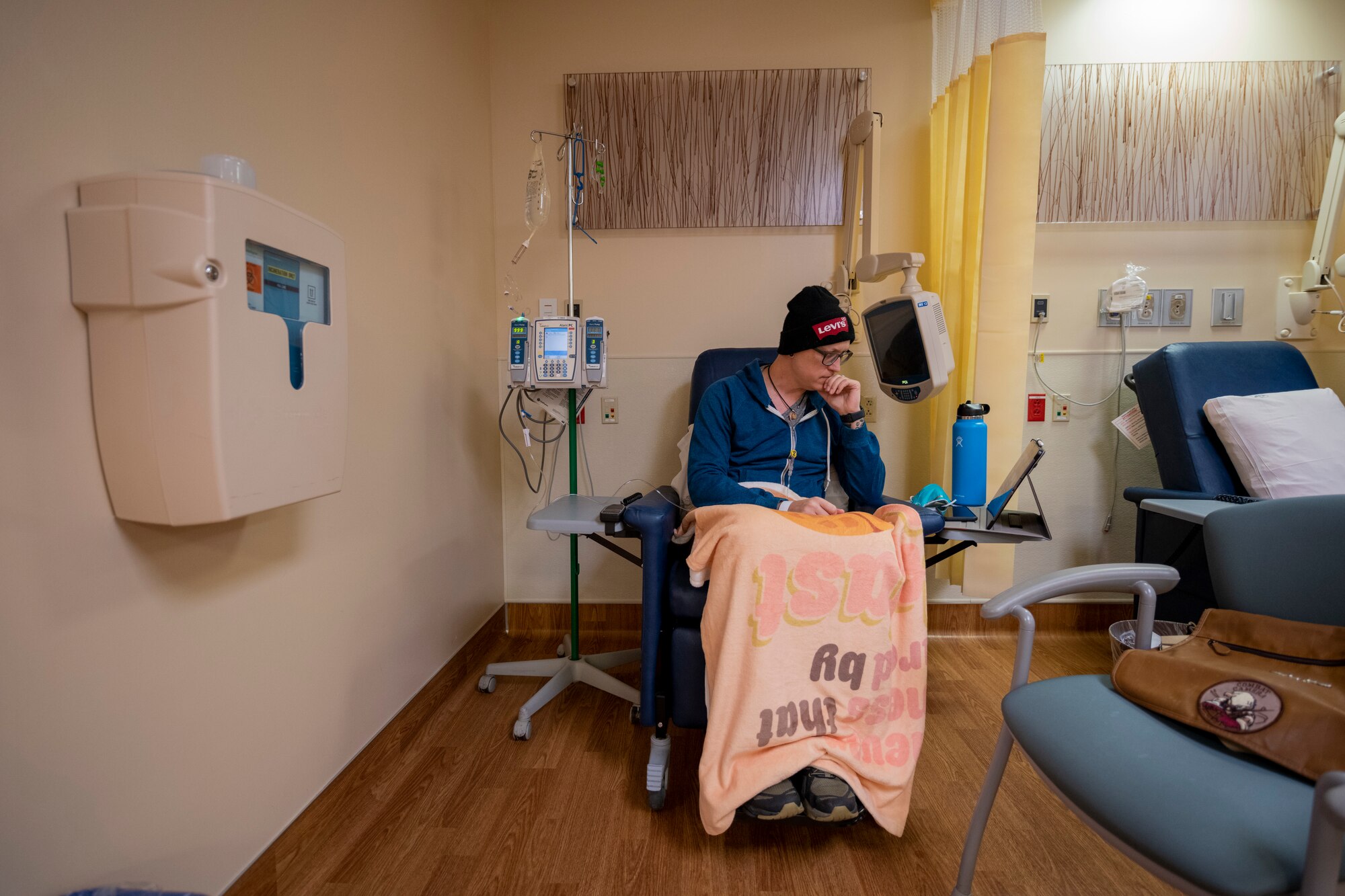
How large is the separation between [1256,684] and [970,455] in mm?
966

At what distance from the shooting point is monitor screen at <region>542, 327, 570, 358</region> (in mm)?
1809

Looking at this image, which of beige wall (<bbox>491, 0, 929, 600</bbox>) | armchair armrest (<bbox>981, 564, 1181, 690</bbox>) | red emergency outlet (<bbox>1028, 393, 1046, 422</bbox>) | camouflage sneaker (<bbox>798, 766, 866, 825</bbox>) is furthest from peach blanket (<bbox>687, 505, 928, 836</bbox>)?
red emergency outlet (<bbox>1028, 393, 1046, 422</bbox>)

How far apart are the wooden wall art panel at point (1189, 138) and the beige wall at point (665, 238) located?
0.51 m

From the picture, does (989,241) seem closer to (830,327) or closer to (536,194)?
(830,327)

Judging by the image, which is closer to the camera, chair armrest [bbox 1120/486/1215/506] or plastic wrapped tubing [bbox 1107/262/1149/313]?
chair armrest [bbox 1120/486/1215/506]

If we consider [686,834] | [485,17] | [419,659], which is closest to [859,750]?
[686,834]

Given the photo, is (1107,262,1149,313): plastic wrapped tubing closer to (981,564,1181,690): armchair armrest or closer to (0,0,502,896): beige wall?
(981,564,1181,690): armchair armrest

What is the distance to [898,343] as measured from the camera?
171 centimetres

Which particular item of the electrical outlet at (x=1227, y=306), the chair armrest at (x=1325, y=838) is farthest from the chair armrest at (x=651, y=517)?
the electrical outlet at (x=1227, y=306)

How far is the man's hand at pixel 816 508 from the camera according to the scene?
148 cm

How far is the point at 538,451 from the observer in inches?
96.0

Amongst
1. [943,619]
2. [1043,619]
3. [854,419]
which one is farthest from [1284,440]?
[854,419]

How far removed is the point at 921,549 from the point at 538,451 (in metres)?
1.51

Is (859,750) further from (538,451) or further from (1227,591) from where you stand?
Result: (538,451)
